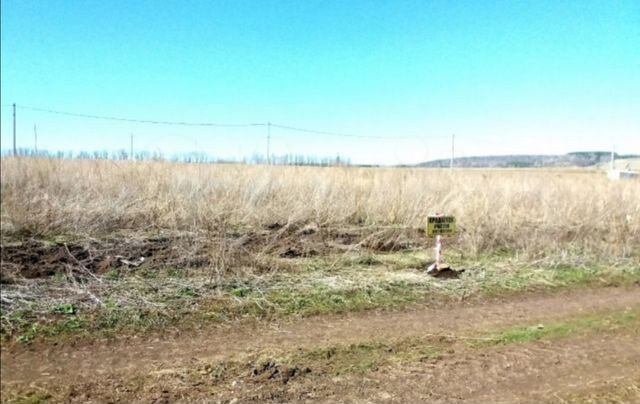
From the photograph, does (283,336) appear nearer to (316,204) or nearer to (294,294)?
(294,294)

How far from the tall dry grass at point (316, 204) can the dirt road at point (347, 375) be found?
2948 millimetres

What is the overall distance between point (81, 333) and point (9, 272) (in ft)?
5.96

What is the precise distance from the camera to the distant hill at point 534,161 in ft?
66.3

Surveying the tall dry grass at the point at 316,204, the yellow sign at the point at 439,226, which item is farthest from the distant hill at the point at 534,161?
the yellow sign at the point at 439,226

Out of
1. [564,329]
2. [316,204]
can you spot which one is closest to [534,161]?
[316,204]

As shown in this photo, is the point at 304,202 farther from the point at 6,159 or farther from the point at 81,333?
the point at 6,159

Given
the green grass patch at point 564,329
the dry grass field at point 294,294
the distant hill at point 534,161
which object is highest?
the distant hill at point 534,161

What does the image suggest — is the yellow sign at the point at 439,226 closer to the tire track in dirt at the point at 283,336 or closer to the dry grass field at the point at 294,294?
the dry grass field at the point at 294,294

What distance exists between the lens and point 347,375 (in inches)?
131

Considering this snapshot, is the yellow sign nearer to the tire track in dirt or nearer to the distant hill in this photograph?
the tire track in dirt

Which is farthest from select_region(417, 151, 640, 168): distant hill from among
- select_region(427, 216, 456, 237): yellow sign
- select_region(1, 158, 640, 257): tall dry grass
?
select_region(427, 216, 456, 237): yellow sign

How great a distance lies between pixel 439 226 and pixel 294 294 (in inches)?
105

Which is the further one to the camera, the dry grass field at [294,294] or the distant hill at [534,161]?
the distant hill at [534,161]

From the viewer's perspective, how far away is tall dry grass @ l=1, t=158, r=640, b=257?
24.3 ft
